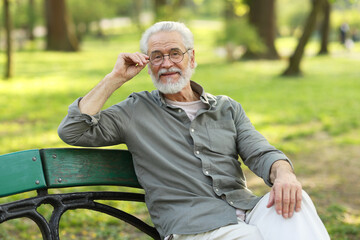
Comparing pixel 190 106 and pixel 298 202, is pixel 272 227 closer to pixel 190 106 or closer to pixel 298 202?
pixel 298 202

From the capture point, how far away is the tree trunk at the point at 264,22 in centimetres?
2216

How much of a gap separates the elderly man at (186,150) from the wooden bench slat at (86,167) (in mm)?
89

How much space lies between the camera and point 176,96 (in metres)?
3.30

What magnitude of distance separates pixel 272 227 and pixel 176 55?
121 cm

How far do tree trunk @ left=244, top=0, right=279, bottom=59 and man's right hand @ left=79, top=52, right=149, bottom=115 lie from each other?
19.9m

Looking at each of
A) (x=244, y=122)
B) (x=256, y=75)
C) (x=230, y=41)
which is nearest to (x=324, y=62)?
(x=230, y=41)

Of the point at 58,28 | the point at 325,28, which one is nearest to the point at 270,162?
the point at 58,28

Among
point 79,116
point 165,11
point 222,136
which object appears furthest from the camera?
point 165,11

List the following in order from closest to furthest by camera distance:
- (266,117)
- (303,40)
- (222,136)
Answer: (222,136)
(266,117)
(303,40)

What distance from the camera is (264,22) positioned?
73.7 feet

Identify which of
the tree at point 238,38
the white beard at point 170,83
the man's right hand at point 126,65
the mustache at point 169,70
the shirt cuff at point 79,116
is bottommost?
the tree at point 238,38

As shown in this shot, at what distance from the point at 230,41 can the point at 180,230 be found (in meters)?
18.9

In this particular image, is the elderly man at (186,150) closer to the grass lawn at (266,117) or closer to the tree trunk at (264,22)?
the grass lawn at (266,117)

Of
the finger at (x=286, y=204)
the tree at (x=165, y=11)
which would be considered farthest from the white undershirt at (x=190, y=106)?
the tree at (x=165, y=11)
